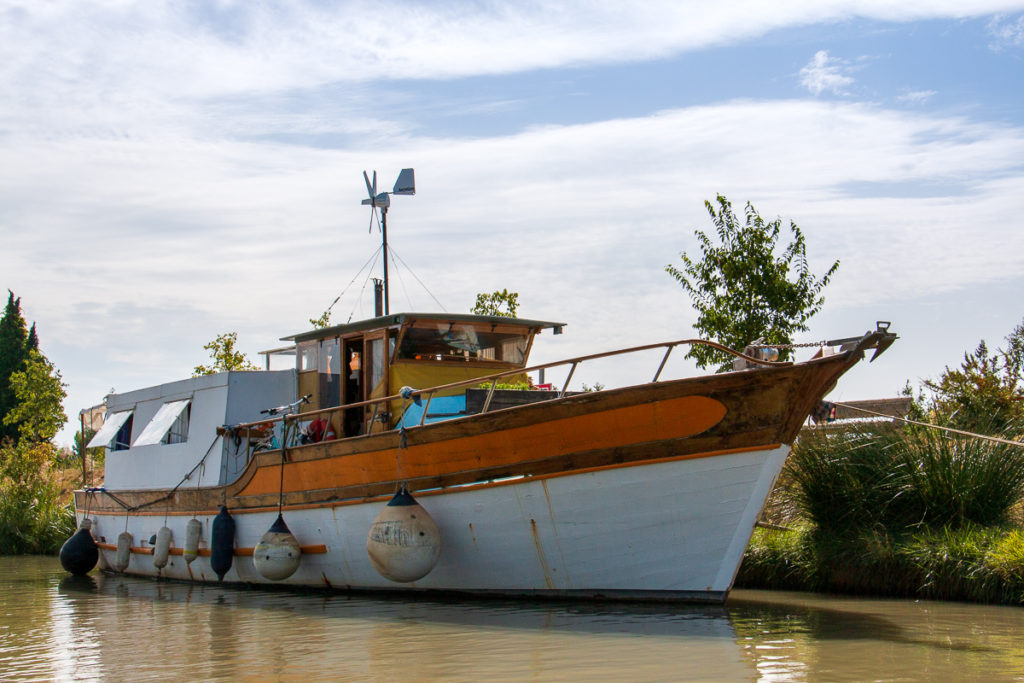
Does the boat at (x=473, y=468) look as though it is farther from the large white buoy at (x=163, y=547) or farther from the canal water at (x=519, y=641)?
the canal water at (x=519, y=641)

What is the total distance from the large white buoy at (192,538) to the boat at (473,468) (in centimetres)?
3

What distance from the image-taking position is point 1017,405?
13.0 metres

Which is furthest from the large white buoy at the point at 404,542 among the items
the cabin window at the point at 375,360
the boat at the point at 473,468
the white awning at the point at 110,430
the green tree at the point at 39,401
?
the green tree at the point at 39,401

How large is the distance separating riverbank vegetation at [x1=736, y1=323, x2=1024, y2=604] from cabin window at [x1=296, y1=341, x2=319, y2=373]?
5871mm

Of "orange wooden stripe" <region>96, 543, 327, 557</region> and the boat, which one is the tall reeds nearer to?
the boat

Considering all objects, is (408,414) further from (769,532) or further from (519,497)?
(769,532)

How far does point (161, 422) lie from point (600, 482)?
7484mm

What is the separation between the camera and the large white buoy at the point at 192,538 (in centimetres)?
1331

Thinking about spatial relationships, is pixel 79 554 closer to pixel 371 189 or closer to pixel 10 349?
pixel 371 189

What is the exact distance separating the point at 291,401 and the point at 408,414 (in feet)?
9.08

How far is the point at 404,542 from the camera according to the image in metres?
9.68

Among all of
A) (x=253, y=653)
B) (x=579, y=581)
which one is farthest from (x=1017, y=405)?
(x=253, y=653)

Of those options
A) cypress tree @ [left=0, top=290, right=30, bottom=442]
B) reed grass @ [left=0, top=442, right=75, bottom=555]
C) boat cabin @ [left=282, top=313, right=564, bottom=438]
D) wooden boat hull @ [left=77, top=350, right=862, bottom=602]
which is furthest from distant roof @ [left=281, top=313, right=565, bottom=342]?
cypress tree @ [left=0, top=290, right=30, bottom=442]

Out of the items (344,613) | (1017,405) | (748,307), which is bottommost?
(344,613)
